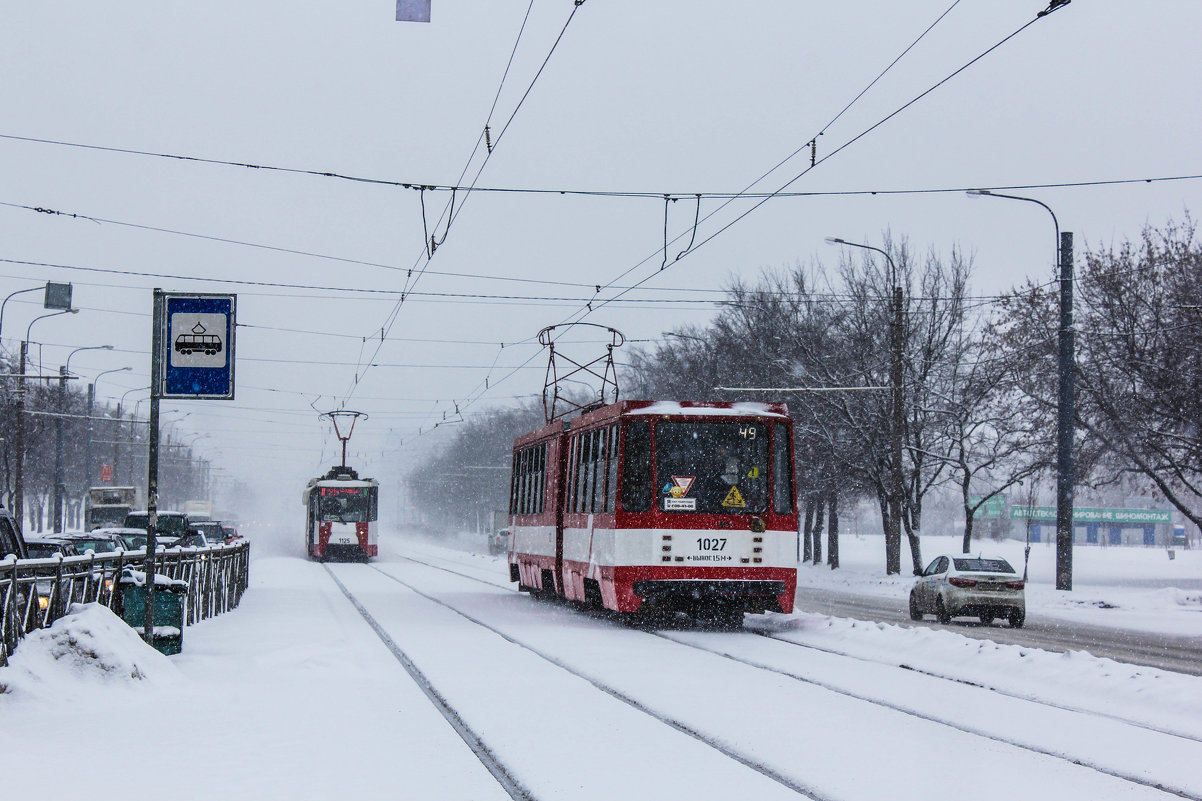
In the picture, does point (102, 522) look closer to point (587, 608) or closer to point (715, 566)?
point (587, 608)

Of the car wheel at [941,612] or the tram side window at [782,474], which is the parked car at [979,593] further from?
the tram side window at [782,474]

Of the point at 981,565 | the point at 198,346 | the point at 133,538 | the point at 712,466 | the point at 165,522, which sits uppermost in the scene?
the point at 198,346

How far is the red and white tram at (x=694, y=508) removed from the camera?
770 inches

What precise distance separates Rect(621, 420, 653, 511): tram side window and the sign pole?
303 inches

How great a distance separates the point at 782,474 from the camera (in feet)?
66.1

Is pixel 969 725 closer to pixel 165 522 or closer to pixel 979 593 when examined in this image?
pixel 979 593

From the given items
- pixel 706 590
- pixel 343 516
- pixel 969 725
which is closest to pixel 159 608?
pixel 706 590

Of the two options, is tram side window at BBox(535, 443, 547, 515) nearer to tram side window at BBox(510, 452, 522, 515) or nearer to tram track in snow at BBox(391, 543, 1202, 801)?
tram side window at BBox(510, 452, 522, 515)

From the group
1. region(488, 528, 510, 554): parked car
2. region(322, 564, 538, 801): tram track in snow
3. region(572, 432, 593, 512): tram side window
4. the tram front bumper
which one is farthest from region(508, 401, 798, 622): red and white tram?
region(488, 528, 510, 554): parked car

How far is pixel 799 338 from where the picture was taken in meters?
44.4

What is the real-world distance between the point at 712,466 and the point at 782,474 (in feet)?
3.34

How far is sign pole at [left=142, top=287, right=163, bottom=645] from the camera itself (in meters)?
12.7

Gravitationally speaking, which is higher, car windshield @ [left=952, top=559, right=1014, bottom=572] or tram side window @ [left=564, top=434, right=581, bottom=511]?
tram side window @ [left=564, top=434, right=581, bottom=511]

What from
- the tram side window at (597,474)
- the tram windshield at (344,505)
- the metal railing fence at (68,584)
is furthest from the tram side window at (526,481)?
the tram windshield at (344,505)
